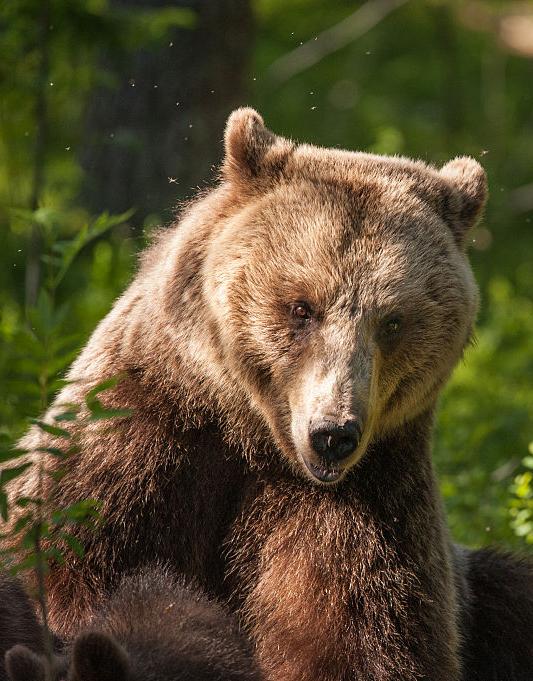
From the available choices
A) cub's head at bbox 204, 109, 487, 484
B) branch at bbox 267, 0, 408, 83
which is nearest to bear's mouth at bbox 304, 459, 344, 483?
cub's head at bbox 204, 109, 487, 484

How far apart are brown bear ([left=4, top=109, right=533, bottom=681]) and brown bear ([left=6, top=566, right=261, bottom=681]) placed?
1.16 feet

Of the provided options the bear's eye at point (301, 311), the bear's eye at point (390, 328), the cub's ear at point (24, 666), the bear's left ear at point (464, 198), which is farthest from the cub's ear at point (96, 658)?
the bear's left ear at point (464, 198)

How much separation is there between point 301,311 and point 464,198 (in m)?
1.17

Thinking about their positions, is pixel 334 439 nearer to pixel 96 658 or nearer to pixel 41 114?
pixel 96 658

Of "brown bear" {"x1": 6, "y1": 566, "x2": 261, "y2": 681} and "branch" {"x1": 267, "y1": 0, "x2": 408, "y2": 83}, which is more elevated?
"branch" {"x1": 267, "y1": 0, "x2": 408, "y2": 83}

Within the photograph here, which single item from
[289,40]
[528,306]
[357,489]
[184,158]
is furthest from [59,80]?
[289,40]

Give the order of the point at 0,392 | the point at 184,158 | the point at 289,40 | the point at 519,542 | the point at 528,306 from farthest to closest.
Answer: the point at 289,40 → the point at 528,306 → the point at 184,158 → the point at 519,542 → the point at 0,392

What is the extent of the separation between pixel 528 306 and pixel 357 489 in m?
6.92

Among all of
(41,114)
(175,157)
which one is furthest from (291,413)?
(175,157)

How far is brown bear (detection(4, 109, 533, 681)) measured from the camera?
5.62m

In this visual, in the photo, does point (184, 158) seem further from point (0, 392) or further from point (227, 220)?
point (0, 392)

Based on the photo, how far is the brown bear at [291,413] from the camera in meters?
5.62

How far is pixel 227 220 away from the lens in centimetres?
602

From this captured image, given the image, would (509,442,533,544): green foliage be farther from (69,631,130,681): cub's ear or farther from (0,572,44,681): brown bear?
(69,631,130,681): cub's ear
